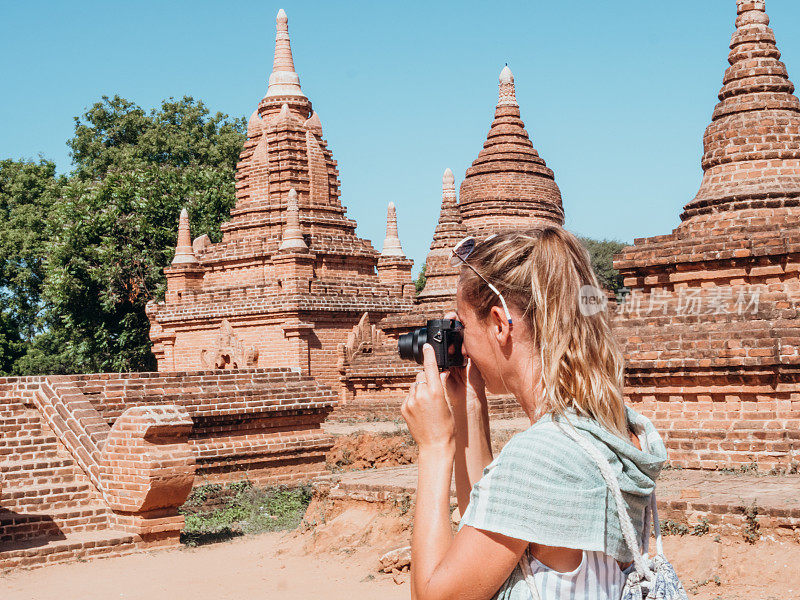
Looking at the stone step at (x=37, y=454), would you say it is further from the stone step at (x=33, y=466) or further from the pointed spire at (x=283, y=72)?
the pointed spire at (x=283, y=72)

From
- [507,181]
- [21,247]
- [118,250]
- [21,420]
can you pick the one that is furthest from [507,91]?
[21,247]

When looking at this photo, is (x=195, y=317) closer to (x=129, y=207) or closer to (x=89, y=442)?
(x=129, y=207)

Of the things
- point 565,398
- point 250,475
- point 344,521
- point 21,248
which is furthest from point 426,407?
point 21,248

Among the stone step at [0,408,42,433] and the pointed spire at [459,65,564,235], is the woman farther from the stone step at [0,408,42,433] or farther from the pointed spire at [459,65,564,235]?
the pointed spire at [459,65,564,235]

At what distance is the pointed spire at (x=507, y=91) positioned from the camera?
82.0 ft

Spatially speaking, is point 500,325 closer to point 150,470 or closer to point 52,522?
point 150,470

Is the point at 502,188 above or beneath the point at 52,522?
above

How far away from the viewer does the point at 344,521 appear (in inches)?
A: 343

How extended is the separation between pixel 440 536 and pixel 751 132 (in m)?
10.8

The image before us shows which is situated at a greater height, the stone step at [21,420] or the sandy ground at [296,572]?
the stone step at [21,420]

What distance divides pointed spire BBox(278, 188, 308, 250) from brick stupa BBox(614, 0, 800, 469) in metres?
10.4

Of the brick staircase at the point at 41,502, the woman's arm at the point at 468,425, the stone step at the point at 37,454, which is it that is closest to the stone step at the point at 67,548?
the brick staircase at the point at 41,502

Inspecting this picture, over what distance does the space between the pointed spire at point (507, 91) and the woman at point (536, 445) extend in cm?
2335

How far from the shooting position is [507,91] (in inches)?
986
